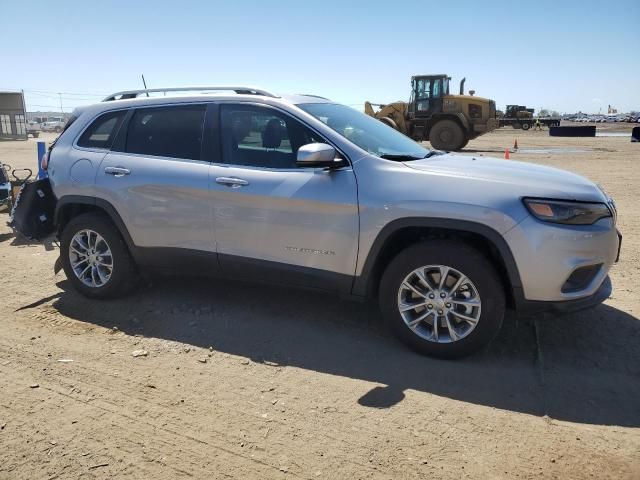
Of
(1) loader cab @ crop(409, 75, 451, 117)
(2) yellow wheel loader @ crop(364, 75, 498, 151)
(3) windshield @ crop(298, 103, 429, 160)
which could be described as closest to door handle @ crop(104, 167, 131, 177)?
(3) windshield @ crop(298, 103, 429, 160)

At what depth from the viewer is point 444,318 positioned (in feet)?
11.9

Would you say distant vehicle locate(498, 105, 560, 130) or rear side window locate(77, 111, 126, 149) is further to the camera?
distant vehicle locate(498, 105, 560, 130)

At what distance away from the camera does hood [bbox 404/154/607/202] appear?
11.2ft

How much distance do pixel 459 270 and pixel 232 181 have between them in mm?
1824

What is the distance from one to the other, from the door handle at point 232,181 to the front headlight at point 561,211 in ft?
6.66

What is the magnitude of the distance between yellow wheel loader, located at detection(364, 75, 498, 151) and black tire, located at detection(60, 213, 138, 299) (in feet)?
59.4

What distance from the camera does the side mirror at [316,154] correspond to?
3.69 metres

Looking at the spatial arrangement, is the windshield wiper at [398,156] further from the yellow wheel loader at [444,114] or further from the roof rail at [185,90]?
the yellow wheel loader at [444,114]

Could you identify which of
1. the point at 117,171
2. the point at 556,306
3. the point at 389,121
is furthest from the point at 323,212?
the point at 389,121

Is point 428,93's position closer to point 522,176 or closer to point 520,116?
point 522,176

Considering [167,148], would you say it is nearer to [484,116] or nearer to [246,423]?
[246,423]

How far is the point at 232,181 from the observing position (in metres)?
4.14

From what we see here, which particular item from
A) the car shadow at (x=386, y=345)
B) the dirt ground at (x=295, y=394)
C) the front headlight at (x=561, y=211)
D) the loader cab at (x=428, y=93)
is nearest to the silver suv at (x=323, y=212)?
the front headlight at (x=561, y=211)

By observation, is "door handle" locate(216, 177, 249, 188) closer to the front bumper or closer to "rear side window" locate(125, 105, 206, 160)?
"rear side window" locate(125, 105, 206, 160)
